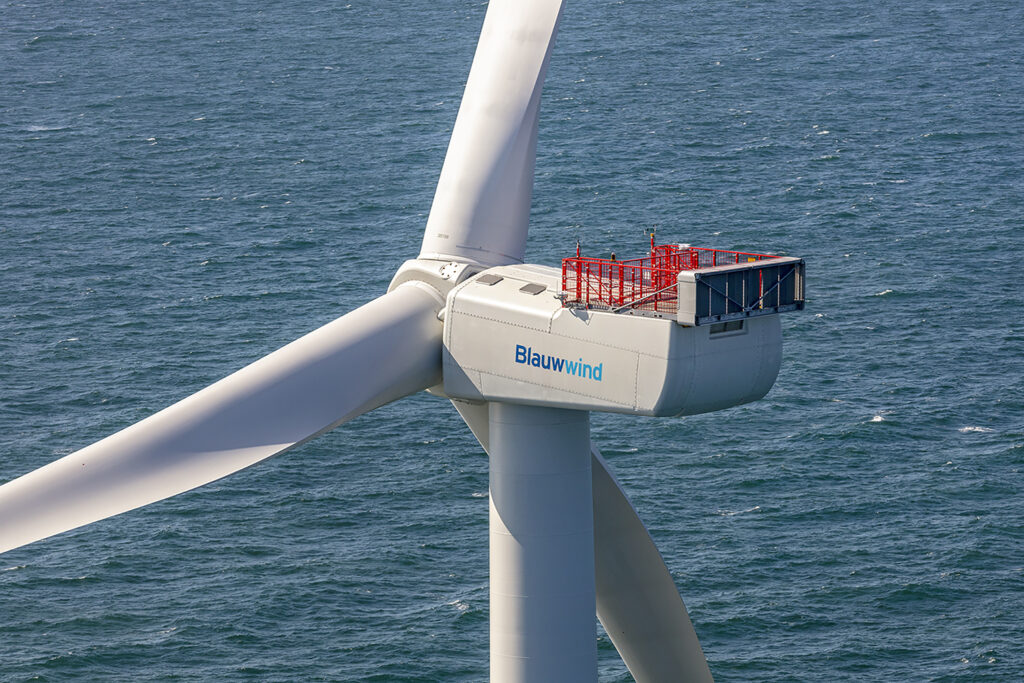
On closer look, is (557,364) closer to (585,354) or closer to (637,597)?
(585,354)

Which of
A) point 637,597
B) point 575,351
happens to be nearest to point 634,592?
point 637,597

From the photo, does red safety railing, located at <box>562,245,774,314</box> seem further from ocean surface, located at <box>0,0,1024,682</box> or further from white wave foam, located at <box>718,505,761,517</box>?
white wave foam, located at <box>718,505,761,517</box>

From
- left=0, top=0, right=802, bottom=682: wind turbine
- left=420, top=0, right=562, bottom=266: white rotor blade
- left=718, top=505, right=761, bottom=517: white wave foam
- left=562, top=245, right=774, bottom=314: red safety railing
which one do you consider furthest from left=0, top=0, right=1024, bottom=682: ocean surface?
left=562, top=245, right=774, bottom=314: red safety railing

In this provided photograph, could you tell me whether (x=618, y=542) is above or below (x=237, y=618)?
above

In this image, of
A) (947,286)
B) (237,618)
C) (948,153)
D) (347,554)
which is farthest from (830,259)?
(237,618)

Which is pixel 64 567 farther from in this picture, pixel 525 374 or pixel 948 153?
pixel 948 153

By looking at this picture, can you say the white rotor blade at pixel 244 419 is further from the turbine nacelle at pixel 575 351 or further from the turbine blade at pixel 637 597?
the turbine blade at pixel 637 597
